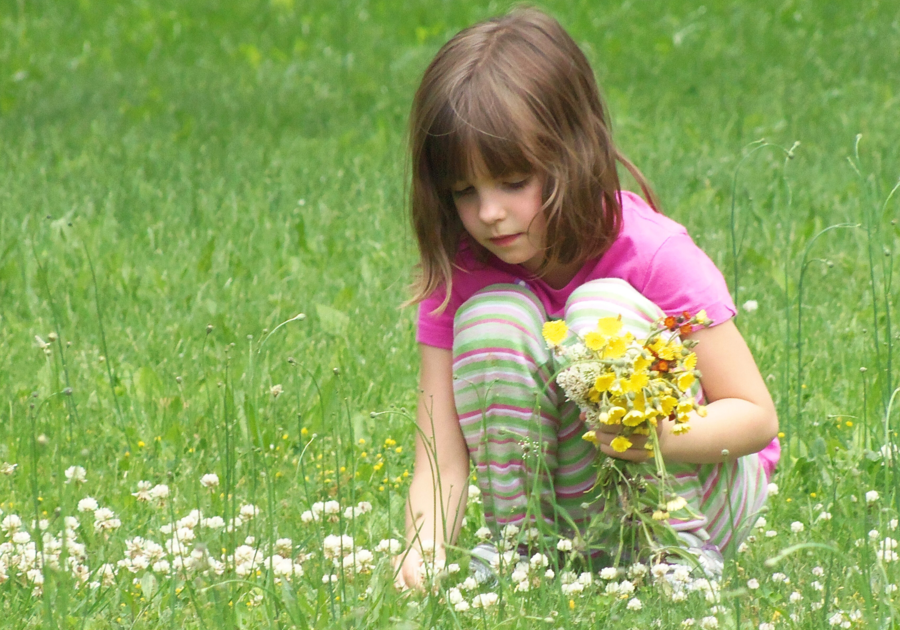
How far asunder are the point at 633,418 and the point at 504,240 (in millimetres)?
515

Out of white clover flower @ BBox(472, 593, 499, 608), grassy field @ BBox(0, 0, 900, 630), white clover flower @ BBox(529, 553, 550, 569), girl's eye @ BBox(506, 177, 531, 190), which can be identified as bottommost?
grassy field @ BBox(0, 0, 900, 630)

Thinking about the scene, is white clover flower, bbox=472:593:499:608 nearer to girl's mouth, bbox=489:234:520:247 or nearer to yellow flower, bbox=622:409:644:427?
yellow flower, bbox=622:409:644:427

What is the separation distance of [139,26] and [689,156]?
4.99m

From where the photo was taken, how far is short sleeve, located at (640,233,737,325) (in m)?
2.18

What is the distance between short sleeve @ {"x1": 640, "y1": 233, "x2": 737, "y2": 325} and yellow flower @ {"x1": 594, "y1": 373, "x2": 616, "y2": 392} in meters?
0.40

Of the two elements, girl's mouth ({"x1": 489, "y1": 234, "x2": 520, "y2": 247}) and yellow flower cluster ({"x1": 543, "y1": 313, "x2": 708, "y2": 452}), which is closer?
yellow flower cluster ({"x1": 543, "y1": 313, "x2": 708, "y2": 452})

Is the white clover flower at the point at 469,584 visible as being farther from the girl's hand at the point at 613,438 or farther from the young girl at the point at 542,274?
the girl's hand at the point at 613,438

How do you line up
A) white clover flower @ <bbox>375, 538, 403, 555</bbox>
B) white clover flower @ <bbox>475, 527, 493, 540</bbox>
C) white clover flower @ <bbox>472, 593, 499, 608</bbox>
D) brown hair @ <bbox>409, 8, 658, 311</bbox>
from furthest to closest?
white clover flower @ <bbox>475, 527, 493, 540</bbox>
brown hair @ <bbox>409, 8, 658, 311</bbox>
white clover flower @ <bbox>375, 538, 403, 555</bbox>
white clover flower @ <bbox>472, 593, 499, 608</bbox>

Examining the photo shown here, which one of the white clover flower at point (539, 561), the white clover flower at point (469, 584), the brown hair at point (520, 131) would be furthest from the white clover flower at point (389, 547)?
the brown hair at point (520, 131)

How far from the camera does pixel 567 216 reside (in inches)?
86.6

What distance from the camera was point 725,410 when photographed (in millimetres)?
2129

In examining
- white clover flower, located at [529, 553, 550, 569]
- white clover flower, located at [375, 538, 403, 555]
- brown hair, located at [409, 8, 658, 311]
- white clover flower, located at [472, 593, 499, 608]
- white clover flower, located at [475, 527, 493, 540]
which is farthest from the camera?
white clover flower, located at [475, 527, 493, 540]

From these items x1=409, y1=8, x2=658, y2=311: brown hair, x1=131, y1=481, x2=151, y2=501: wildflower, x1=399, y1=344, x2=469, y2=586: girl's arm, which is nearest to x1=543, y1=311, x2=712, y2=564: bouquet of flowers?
x1=409, y1=8, x2=658, y2=311: brown hair

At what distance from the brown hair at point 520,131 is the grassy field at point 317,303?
0.83ft
